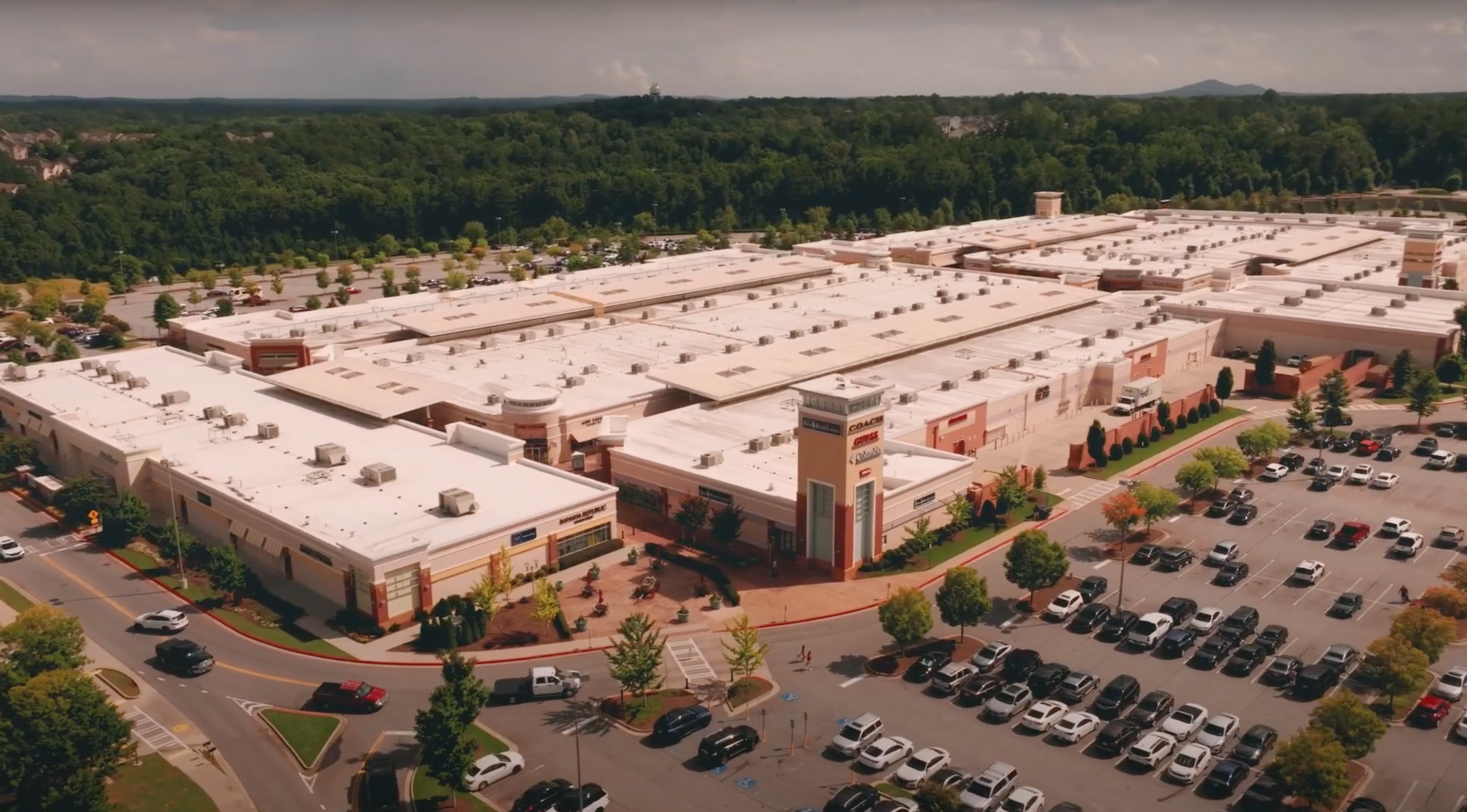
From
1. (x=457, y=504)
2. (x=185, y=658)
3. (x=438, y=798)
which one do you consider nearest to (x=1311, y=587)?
(x=457, y=504)

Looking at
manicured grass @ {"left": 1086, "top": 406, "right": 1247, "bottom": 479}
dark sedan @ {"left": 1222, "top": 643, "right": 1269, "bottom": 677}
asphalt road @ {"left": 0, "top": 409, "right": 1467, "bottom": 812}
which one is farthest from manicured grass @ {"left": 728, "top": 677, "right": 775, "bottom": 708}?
manicured grass @ {"left": 1086, "top": 406, "right": 1247, "bottom": 479}

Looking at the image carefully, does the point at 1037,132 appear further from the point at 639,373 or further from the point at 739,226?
the point at 639,373

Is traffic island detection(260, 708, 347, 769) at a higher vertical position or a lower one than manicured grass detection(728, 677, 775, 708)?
lower

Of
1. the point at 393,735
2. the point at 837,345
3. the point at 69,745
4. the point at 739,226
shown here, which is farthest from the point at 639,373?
the point at 739,226

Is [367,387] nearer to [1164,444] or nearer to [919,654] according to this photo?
[919,654]

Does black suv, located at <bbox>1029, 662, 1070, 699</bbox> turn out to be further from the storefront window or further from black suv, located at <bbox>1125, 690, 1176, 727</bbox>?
the storefront window

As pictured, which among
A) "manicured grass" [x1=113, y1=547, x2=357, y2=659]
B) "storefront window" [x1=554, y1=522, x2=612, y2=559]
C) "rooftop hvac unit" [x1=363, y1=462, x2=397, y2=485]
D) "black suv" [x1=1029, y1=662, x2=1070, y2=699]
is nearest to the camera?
"black suv" [x1=1029, y1=662, x2=1070, y2=699]
